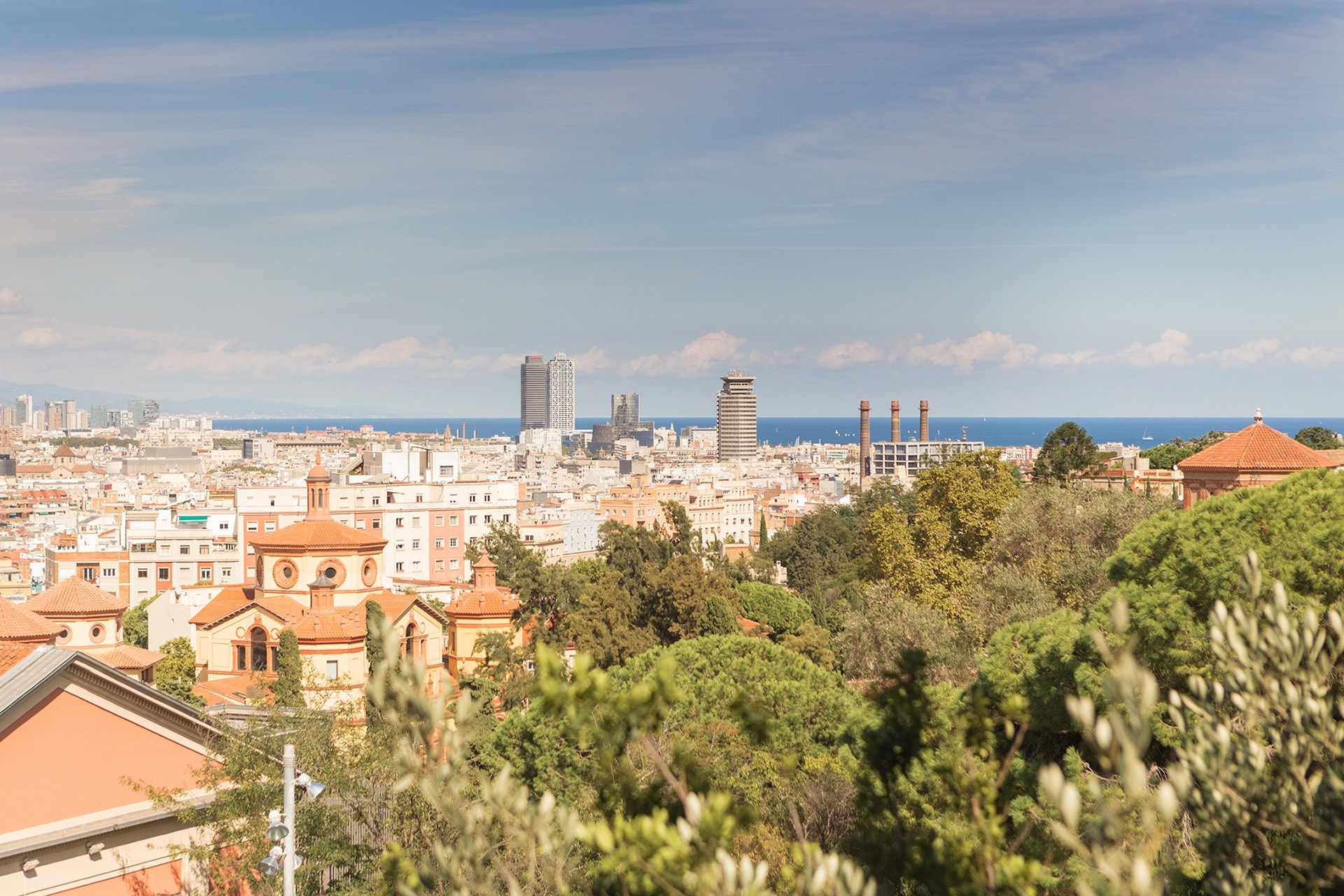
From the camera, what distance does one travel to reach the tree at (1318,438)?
190 feet

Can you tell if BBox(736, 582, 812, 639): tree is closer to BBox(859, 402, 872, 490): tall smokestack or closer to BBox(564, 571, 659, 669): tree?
BBox(564, 571, 659, 669): tree

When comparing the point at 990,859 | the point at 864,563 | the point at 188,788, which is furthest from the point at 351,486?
the point at 990,859

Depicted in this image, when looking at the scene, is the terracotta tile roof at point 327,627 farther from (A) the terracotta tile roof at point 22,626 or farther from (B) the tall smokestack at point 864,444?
(B) the tall smokestack at point 864,444

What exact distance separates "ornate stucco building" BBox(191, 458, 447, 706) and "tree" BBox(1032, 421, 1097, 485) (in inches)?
903

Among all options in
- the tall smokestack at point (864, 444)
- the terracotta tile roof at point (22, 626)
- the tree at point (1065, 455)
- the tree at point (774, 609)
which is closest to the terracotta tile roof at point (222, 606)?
the terracotta tile roof at point (22, 626)

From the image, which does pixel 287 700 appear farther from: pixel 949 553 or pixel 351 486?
pixel 351 486

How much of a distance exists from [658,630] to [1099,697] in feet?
64.6

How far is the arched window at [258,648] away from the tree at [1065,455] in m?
26.9

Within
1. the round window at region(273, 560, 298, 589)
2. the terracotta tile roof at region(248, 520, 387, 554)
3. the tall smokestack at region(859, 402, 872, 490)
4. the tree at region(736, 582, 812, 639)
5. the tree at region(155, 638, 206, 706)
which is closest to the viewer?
the tree at region(155, 638, 206, 706)

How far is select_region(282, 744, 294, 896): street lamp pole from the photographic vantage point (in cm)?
1015

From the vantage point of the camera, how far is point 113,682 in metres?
11.4

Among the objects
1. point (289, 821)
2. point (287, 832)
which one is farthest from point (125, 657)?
point (287, 832)

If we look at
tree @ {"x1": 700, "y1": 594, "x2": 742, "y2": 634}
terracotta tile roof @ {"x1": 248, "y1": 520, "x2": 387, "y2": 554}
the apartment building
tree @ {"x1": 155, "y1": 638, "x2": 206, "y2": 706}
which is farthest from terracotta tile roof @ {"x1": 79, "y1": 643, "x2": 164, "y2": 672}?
the apartment building

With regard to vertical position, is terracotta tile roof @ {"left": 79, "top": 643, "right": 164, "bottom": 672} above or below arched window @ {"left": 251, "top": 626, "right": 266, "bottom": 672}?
above
